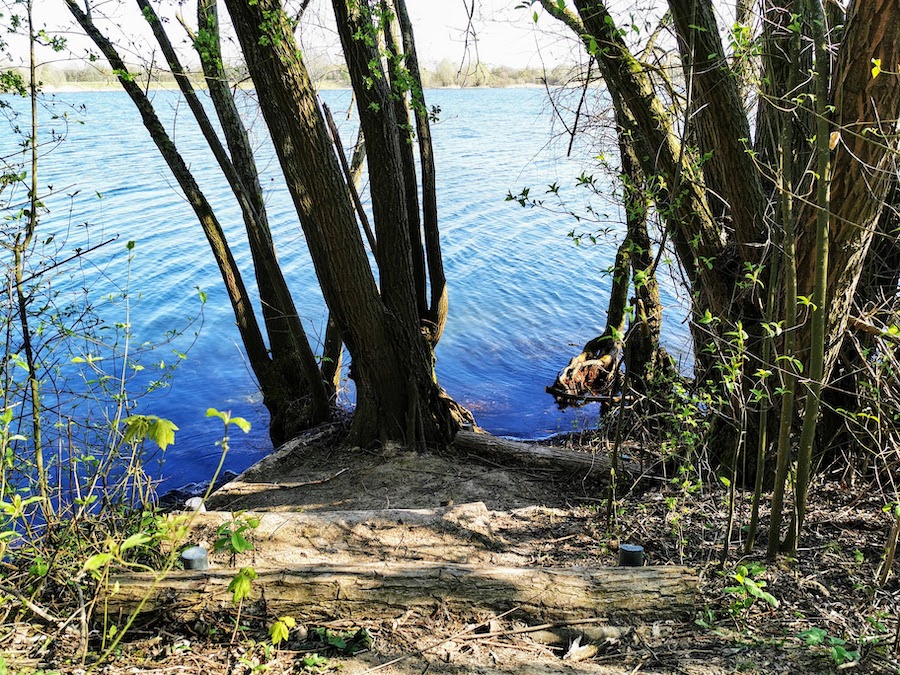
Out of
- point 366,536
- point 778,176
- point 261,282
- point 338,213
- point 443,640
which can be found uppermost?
point 778,176

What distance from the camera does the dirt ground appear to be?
Answer: 9.23 feet

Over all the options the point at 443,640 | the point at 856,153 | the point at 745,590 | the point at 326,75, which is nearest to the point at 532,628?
the point at 443,640

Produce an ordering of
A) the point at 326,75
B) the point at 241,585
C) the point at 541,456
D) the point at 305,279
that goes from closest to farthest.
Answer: the point at 241,585, the point at 541,456, the point at 326,75, the point at 305,279

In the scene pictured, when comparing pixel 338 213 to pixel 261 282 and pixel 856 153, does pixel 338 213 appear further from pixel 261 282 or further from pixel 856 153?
pixel 856 153

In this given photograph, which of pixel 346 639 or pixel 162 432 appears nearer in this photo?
pixel 162 432

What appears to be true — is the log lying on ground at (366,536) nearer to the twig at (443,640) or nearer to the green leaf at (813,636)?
the twig at (443,640)

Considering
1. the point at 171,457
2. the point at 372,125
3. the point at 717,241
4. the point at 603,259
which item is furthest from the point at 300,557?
the point at 603,259

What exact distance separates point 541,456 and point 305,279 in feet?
30.1

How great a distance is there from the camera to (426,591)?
3.17m

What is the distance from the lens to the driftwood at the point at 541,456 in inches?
225

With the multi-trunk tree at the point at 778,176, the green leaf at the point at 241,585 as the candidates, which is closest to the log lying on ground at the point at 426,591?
the green leaf at the point at 241,585

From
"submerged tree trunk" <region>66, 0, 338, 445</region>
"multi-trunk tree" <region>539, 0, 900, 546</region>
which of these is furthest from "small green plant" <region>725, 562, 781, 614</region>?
"submerged tree trunk" <region>66, 0, 338, 445</region>

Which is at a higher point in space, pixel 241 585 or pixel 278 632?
pixel 241 585

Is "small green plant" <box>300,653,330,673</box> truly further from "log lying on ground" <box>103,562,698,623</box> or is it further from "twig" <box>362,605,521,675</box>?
"log lying on ground" <box>103,562,698,623</box>
